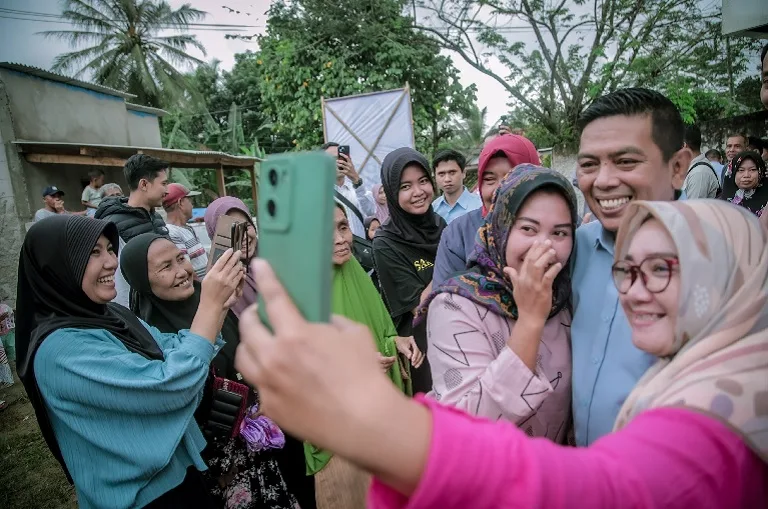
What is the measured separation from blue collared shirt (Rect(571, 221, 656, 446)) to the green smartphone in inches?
37.9

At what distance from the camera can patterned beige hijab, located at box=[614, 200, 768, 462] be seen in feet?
2.40

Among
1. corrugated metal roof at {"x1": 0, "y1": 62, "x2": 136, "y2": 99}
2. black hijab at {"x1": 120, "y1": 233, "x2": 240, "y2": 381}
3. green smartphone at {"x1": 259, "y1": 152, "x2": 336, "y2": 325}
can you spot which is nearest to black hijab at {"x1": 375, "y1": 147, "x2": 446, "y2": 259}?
black hijab at {"x1": 120, "y1": 233, "x2": 240, "y2": 381}

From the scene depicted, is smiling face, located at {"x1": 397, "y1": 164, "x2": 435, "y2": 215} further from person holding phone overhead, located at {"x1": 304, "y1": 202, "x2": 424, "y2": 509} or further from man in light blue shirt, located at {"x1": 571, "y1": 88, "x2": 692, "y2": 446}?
man in light blue shirt, located at {"x1": 571, "y1": 88, "x2": 692, "y2": 446}

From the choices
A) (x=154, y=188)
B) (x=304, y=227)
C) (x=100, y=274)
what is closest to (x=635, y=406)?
(x=304, y=227)

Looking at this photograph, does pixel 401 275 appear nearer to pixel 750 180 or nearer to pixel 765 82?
pixel 765 82

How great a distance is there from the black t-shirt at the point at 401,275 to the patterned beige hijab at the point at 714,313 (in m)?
1.81

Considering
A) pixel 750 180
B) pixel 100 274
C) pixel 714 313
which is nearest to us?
pixel 714 313

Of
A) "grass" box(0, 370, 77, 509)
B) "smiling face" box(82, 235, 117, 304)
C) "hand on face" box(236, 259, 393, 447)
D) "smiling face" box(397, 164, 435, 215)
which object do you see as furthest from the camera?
"grass" box(0, 370, 77, 509)

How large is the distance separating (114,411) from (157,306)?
899 millimetres

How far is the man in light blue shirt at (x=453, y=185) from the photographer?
13.9 feet

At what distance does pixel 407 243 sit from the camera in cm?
284

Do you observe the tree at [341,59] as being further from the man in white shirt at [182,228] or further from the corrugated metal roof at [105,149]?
the man in white shirt at [182,228]

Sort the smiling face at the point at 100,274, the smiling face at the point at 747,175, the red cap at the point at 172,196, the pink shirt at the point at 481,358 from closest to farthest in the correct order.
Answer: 1. the pink shirt at the point at 481,358
2. the smiling face at the point at 100,274
3. the red cap at the point at 172,196
4. the smiling face at the point at 747,175

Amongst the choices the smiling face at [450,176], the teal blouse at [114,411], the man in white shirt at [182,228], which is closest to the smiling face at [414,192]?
the smiling face at [450,176]
